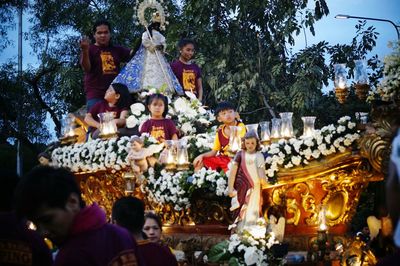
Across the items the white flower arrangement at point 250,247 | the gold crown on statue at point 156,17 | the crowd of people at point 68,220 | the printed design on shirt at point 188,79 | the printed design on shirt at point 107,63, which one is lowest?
the white flower arrangement at point 250,247

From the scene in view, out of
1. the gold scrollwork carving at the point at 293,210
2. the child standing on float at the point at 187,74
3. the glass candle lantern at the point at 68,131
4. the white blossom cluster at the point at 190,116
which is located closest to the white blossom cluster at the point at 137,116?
the white blossom cluster at the point at 190,116

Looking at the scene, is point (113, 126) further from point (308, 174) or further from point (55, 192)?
point (55, 192)

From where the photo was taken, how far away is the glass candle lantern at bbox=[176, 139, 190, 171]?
10898 millimetres

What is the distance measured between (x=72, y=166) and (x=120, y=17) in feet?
41.4

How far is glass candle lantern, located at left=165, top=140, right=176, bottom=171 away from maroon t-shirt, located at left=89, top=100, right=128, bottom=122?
7.38 feet

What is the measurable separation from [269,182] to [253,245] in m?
0.92

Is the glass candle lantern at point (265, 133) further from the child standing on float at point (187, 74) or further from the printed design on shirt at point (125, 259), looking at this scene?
the printed design on shirt at point (125, 259)

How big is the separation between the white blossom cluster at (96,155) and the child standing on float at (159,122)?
1.63ft

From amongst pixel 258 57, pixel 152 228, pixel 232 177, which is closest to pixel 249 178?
pixel 232 177

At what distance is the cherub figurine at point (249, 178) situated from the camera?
9438 millimetres

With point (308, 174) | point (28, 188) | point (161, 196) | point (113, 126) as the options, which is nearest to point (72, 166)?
point (113, 126)

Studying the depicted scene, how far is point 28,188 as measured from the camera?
11.9 ft

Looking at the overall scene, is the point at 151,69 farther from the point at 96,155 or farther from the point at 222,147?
the point at 222,147

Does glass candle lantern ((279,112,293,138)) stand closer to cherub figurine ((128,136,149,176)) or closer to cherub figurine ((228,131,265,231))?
cherub figurine ((228,131,265,231))
